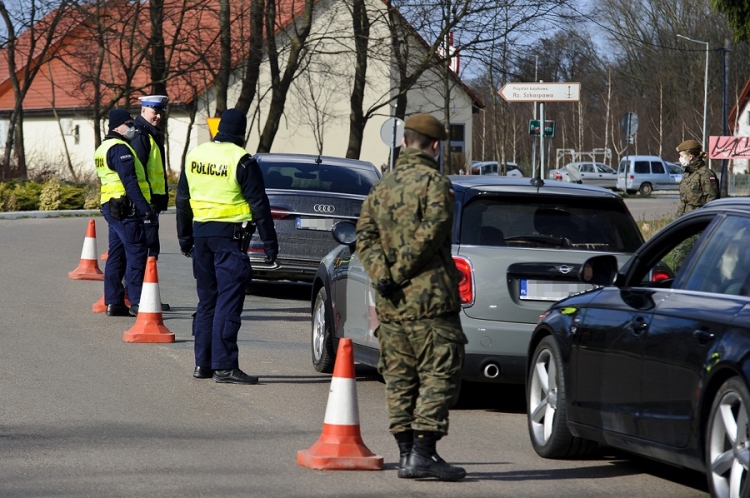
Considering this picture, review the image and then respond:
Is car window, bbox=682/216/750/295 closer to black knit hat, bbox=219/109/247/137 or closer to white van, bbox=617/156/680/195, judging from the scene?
black knit hat, bbox=219/109/247/137

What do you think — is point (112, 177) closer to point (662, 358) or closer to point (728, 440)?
point (662, 358)

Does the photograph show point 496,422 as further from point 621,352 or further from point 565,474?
point 621,352

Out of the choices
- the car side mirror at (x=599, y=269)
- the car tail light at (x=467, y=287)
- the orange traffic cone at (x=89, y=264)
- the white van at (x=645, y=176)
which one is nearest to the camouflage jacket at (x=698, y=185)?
the car tail light at (x=467, y=287)

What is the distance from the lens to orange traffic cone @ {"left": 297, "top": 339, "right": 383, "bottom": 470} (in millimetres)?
6488

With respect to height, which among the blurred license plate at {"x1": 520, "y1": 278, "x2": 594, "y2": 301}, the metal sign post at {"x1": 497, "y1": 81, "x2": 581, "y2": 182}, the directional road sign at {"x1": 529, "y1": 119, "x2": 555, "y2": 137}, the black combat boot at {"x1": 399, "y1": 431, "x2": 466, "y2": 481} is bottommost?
the black combat boot at {"x1": 399, "y1": 431, "x2": 466, "y2": 481}

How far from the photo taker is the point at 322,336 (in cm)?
988

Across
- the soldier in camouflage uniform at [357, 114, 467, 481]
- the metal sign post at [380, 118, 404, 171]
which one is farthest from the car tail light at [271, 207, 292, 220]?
the metal sign post at [380, 118, 404, 171]

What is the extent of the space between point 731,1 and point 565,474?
13165mm

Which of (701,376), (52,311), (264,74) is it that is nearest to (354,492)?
(701,376)

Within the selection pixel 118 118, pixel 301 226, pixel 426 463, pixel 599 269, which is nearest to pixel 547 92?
pixel 301 226

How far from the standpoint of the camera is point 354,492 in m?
6.06

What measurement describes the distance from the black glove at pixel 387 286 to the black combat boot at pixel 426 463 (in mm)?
690

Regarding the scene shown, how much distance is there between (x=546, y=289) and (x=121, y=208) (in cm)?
585

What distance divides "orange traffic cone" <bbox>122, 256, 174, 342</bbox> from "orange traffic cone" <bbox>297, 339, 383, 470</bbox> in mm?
5032
